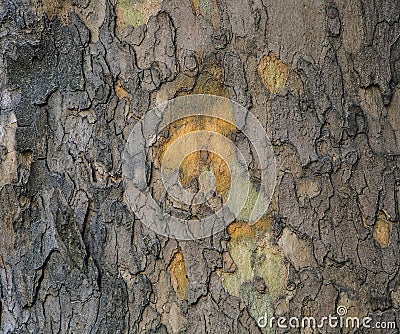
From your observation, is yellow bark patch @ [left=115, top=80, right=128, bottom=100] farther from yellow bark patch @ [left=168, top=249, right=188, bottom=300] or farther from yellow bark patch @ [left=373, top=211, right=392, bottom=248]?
yellow bark patch @ [left=373, top=211, right=392, bottom=248]

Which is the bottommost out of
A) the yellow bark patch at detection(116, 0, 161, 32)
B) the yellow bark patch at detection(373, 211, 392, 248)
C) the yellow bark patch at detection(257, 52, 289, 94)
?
the yellow bark patch at detection(373, 211, 392, 248)

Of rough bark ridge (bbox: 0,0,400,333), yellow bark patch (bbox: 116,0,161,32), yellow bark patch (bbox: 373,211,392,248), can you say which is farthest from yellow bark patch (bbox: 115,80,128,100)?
yellow bark patch (bbox: 373,211,392,248)

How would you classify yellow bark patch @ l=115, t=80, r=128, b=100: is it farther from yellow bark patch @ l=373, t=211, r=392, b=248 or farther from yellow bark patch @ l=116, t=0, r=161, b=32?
yellow bark patch @ l=373, t=211, r=392, b=248

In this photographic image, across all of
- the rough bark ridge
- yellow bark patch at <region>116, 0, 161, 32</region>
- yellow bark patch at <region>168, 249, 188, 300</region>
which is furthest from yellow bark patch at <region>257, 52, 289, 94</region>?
yellow bark patch at <region>168, 249, 188, 300</region>

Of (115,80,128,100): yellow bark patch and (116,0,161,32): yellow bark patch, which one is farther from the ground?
(116,0,161,32): yellow bark patch

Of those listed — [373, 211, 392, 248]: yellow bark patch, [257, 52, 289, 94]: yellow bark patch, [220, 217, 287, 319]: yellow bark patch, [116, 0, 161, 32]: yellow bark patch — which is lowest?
[220, 217, 287, 319]: yellow bark patch

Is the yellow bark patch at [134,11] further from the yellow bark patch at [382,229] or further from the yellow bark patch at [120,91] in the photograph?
the yellow bark patch at [382,229]

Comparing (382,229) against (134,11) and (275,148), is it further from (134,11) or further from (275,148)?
(134,11)

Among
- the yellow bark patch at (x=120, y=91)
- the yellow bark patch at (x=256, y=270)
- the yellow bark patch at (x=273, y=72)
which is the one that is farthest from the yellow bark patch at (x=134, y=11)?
the yellow bark patch at (x=256, y=270)

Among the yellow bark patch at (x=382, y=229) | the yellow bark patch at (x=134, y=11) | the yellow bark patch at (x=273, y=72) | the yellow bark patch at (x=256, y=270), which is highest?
the yellow bark patch at (x=134, y=11)
